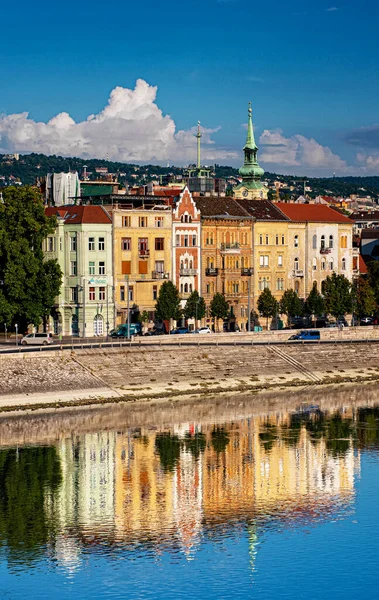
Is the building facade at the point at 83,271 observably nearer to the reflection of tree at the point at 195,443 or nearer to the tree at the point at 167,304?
the tree at the point at 167,304

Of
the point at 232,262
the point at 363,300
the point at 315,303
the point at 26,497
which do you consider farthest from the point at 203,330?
the point at 26,497

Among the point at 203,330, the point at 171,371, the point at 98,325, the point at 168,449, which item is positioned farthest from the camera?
the point at 203,330

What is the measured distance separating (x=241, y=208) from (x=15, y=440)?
59659 mm

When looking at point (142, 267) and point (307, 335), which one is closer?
point (307, 335)

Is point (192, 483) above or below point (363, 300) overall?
below

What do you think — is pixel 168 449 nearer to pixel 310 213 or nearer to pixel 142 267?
pixel 142 267

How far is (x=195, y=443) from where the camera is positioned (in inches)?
3004

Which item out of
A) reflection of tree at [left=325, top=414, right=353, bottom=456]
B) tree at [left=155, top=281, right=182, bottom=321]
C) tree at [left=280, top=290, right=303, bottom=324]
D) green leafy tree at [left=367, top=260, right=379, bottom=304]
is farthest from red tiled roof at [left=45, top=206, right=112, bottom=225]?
reflection of tree at [left=325, top=414, right=353, bottom=456]

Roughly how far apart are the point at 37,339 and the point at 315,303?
117 ft

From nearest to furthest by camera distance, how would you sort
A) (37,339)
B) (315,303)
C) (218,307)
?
(37,339)
(218,307)
(315,303)

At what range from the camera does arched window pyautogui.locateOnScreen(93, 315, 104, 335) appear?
113938 millimetres

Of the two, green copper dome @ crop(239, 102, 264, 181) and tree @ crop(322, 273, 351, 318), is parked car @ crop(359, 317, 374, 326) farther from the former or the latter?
green copper dome @ crop(239, 102, 264, 181)

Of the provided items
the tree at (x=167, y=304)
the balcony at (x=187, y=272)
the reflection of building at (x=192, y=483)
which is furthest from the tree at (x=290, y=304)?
the reflection of building at (x=192, y=483)

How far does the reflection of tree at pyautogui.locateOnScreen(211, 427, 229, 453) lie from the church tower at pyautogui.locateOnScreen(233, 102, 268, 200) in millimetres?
87713
